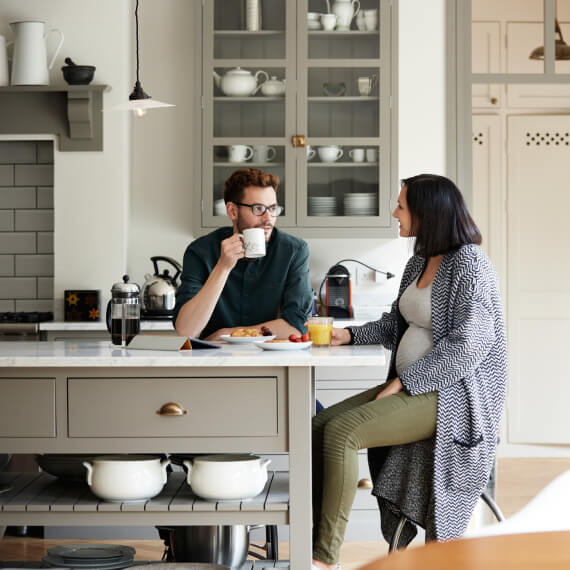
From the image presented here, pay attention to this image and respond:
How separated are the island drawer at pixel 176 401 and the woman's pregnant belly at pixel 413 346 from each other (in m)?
0.54

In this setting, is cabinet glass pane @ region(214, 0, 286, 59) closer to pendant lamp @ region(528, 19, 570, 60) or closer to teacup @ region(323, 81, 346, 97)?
teacup @ region(323, 81, 346, 97)

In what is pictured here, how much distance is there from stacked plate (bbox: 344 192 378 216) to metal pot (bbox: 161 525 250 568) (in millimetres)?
2167

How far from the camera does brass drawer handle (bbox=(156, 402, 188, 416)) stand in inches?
95.0

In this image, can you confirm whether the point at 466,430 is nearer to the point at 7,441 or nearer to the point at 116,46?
the point at 7,441

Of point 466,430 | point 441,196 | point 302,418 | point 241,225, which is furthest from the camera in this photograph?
point 241,225

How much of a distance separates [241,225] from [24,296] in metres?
2.20

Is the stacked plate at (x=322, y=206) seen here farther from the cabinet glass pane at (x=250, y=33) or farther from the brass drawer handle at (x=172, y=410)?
the brass drawer handle at (x=172, y=410)

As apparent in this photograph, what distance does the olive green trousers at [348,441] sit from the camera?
99.5 inches

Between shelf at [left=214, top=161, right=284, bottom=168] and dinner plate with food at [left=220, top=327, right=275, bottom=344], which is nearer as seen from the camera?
dinner plate with food at [left=220, top=327, right=275, bottom=344]

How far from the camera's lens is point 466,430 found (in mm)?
2600

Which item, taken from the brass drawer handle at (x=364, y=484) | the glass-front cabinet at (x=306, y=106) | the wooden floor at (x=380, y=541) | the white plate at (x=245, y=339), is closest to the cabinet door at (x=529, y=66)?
the glass-front cabinet at (x=306, y=106)

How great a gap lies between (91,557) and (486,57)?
407 centimetres

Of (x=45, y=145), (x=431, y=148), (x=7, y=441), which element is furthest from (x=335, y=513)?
(x=45, y=145)

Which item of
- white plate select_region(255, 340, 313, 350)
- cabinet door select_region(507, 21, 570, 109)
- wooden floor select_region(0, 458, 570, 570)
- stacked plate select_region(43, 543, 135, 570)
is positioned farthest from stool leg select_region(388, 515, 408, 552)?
cabinet door select_region(507, 21, 570, 109)
